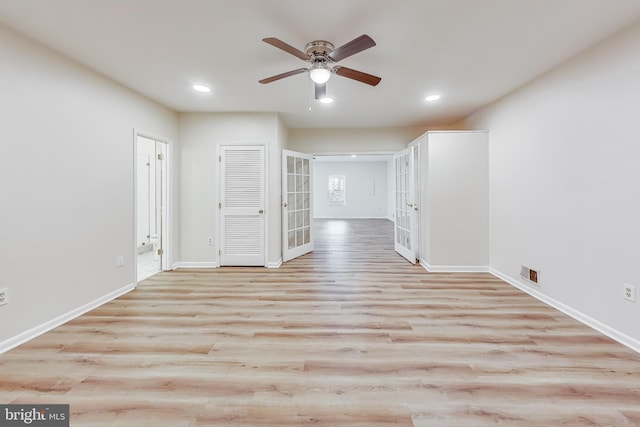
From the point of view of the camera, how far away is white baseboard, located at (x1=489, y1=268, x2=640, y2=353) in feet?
7.11

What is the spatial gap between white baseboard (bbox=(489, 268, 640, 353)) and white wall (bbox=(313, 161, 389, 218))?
8.65 meters

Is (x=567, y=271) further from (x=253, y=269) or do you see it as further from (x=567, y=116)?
(x=253, y=269)

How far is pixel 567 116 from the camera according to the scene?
109 inches

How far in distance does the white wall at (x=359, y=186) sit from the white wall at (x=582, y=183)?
8.52 meters

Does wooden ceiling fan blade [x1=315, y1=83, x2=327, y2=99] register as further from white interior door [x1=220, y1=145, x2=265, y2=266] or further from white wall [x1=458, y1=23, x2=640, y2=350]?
white wall [x1=458, y1=23, x2=640, y2=350]

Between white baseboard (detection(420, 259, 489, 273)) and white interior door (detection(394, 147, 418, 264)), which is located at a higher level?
white interior door (detection(394, 147, 418, 264))

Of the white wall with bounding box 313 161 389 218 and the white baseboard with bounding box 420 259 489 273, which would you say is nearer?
the white baseboard with bounding box 420 259 489 273

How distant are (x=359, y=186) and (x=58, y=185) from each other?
10.6 m

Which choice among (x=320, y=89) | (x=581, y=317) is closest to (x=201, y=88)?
(x=320, y=89)

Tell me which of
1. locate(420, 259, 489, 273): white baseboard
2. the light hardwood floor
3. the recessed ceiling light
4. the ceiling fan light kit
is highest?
the recessed ceiling light

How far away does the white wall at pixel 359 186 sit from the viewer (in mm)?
12211

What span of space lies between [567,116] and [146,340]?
4357 millimetres

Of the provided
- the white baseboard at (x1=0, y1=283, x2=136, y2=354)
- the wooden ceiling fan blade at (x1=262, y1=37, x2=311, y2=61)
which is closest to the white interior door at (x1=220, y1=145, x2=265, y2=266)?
the white baseboard at (x1=0, y1=283, x2=136, y2=354)

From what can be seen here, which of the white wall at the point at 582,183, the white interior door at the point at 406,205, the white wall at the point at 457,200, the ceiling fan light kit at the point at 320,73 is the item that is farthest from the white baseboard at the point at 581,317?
the ceiling fan light kit at the point at 320,73
